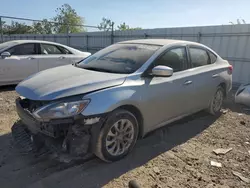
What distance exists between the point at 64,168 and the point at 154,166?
3.80 ft

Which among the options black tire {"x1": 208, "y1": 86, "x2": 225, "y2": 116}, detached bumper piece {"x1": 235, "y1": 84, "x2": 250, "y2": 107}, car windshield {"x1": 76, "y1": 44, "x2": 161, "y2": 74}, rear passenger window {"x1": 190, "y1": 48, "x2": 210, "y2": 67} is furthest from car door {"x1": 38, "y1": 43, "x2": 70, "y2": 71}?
detached bumper piece {"x1": 235, "y1": 84, "x2": 250, "y2": 107}

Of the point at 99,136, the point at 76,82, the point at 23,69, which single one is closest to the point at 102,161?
the point at 99,136

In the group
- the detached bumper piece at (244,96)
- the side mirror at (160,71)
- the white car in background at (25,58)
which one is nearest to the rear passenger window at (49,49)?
the white car in background at (25,58)

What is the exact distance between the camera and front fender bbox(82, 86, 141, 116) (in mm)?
2676

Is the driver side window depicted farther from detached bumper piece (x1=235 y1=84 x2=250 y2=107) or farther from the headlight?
detached bumper piece (x1=235 y1=84 x2=250 y2=107)

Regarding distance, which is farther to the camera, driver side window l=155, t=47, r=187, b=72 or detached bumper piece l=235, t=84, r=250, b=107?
detached bumper piece l=235, t=84, r=250, b=107

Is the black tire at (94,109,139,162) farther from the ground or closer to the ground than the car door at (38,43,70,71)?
closer to the ground

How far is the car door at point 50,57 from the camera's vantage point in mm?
7113

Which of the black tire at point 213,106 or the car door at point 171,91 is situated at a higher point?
the car door at point 171,91

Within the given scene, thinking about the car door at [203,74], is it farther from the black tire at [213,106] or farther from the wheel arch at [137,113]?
the wheel arch at [137,113]

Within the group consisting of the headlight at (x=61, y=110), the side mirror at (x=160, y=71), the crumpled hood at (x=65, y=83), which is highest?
the side mirror at (x=160, y=71)

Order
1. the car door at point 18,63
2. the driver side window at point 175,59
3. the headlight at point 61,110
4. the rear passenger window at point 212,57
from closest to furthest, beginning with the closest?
the headlight at point 61,110 → the driver side window at point 175,59 → the rear passenger window at point 212,57 → the car door at point 18,63

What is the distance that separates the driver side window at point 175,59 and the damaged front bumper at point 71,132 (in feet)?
4.65

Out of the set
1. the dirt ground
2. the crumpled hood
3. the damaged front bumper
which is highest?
the crumpled hood
